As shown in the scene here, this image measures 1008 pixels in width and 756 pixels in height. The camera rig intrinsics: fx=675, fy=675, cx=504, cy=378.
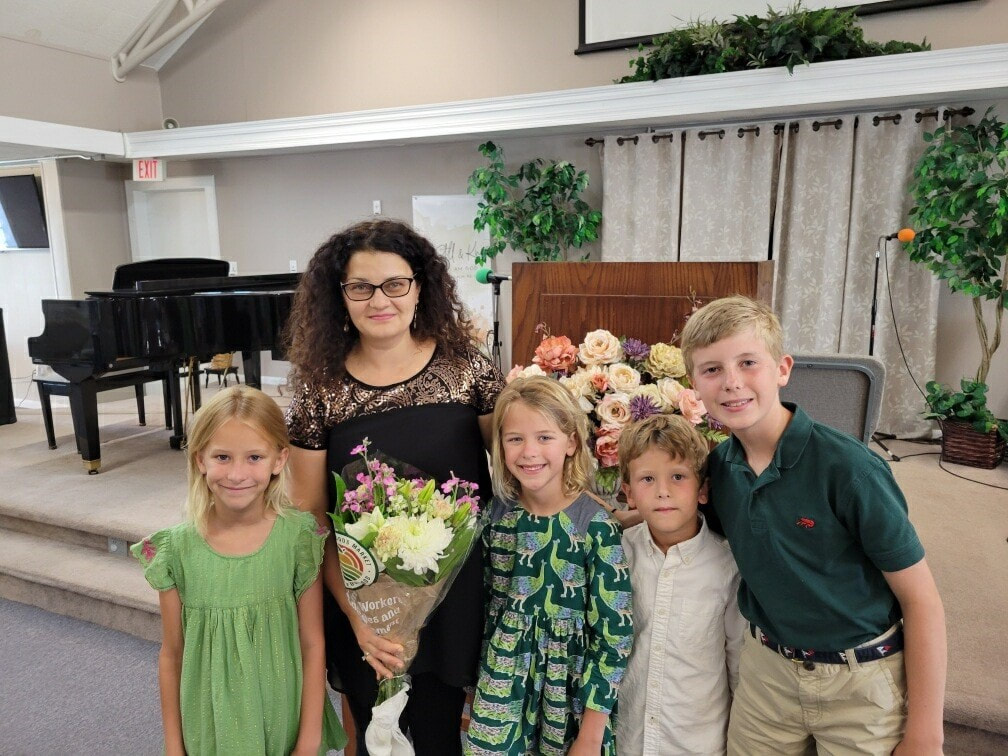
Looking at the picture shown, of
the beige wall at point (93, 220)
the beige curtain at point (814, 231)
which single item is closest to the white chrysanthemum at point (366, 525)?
the beige curtain at point (814, 231)

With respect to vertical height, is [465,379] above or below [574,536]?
above

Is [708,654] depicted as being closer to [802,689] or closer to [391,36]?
[802,689]

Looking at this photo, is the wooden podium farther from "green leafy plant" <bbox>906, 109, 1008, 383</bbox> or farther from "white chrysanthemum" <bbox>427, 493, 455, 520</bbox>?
"green leafy plant" <bbox>906, 109, 1008, 383</bbox>

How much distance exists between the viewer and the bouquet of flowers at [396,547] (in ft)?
3.62

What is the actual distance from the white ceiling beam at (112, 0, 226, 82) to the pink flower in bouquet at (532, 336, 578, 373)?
635cm

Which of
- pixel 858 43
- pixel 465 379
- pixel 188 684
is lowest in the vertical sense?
pixel 188 684

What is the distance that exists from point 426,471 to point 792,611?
708 mm

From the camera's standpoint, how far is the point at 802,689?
119 cm

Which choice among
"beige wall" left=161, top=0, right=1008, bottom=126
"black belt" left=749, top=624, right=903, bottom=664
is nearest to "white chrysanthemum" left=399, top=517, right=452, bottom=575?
"black belt" left=749, top=624, right=903, bottom=664

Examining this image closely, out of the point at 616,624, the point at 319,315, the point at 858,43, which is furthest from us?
the point at 858,43

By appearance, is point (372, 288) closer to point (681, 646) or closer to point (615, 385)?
point (615, 385)

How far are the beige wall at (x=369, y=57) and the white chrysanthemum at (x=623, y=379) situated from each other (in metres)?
4.40

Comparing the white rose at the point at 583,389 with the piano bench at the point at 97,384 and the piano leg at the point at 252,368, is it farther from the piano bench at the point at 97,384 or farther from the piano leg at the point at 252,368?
the piano leg at the point at 252,368

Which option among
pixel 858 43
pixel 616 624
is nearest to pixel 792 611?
pixel 616 624
